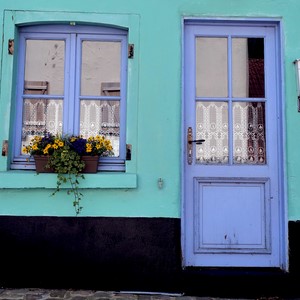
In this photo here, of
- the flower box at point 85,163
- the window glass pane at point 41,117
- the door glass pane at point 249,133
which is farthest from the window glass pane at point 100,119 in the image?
the door glass pane at point 249,133

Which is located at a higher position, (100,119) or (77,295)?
(100,119)

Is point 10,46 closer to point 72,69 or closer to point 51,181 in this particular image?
point 72,69

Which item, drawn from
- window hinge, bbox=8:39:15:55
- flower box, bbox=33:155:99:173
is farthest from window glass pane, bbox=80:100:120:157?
window hinge, bbox=8:39:15:55

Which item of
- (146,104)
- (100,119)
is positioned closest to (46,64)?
(100,119)

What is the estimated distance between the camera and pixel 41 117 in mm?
→ 4145

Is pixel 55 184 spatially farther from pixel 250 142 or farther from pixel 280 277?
pixel 280 277

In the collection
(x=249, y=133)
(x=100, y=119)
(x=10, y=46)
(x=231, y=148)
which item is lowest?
(x=231, y=148)

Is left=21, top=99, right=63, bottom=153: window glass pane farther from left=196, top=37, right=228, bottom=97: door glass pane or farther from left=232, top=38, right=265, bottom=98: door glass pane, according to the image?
left=232, top=38, right=265, bottom=98: door glass pane

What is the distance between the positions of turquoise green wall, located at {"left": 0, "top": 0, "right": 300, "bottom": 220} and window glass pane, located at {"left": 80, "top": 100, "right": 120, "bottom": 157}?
0.25m

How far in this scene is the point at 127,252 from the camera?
3891 mm

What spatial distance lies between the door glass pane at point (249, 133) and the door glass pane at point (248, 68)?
0.45 feet

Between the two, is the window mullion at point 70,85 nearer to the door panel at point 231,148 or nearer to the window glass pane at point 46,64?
the window glass pane at point 46,64

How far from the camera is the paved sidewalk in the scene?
3684 mm

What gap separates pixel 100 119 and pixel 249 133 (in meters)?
1.58
